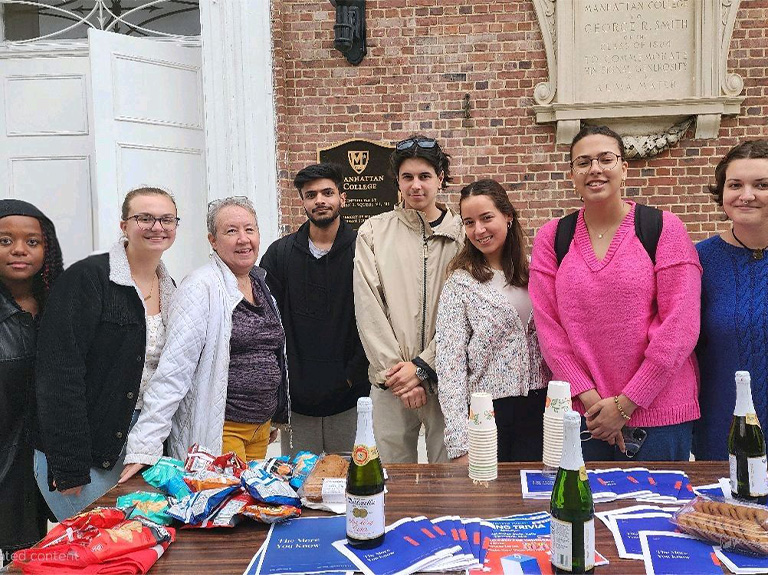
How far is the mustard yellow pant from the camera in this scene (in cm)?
236

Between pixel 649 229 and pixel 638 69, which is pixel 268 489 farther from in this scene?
pixel 638 69

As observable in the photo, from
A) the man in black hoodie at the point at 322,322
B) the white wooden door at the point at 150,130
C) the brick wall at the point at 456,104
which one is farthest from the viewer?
the brick wall at the point at 456,104

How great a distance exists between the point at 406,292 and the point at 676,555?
1.58 metres

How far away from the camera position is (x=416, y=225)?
2.82m

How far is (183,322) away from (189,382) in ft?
0.71

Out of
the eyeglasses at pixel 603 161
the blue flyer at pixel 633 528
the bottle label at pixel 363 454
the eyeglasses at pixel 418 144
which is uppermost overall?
the eyeglasses at pixel 418 144

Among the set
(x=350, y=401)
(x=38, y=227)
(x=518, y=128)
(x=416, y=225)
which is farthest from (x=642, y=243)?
(x=518, y=128)

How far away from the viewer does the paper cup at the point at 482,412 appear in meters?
1.89

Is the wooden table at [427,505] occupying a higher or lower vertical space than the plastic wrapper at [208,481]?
lower

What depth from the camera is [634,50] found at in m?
4.83

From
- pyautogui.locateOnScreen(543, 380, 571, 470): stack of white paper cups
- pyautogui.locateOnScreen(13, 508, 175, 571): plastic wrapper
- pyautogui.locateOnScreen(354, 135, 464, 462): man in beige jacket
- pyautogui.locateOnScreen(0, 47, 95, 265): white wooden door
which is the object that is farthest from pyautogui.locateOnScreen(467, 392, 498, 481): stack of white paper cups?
pyautogui.locateOnScreen(0, 47, 95, 265): white wooden door

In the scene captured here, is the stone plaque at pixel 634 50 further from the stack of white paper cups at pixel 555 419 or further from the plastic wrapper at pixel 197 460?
the plastic wrapper at pixel 197 460

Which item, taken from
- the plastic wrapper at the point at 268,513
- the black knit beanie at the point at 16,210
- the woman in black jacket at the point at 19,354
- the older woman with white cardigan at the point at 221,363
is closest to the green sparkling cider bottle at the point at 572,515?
the plastic wrapper at the point at 268,513

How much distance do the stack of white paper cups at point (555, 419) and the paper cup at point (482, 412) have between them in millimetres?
166
